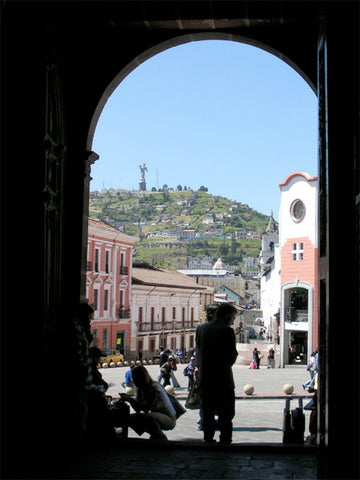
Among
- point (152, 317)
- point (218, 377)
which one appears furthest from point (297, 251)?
point (218, 377)

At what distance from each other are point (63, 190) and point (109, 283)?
36.6 m

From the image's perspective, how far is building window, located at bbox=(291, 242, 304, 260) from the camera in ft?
123

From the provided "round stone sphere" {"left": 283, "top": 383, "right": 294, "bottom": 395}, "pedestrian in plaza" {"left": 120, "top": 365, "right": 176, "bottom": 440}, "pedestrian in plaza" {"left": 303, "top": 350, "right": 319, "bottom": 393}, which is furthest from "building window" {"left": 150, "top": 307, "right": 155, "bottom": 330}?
"pedestrian in plaza" {"left": 120, "top": 365, "right": 176, "bottom": 440}

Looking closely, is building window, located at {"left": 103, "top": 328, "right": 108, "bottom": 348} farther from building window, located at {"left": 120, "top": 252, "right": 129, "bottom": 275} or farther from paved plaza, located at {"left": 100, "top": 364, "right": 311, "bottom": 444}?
paved plaza, located at {"left": 100, "top": 364, "right": 311, "bottom": 444}

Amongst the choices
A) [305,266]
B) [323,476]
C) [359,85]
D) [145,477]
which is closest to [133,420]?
[145,477]

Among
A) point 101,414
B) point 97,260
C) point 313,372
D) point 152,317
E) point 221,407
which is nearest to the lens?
point 101,414

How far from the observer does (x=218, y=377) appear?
6.41m

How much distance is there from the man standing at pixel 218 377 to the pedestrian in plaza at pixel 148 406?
0.42m

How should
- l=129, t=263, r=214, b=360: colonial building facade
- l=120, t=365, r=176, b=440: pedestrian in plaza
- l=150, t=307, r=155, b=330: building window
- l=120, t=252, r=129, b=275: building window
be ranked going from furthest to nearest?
l=150, t=307, r=155, b=330: building window, l=129, t=263, r=214, b=360: colonial building facade, l=120, t=252, r=129, b=275: building window, l=120, t=365, r=176, b=440: pedestrian in plaza

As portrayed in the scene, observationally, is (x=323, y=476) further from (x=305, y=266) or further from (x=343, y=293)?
(x=305, y=266)

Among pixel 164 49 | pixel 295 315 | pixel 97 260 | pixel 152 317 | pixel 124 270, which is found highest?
pixel 97 260

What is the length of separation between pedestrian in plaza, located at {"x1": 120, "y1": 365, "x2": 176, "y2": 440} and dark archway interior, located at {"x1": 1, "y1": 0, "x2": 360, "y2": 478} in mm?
672

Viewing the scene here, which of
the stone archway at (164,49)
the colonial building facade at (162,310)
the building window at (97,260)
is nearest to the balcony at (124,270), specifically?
the colonial building facade at (162,310)

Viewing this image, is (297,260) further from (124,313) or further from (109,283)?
(124,313)
